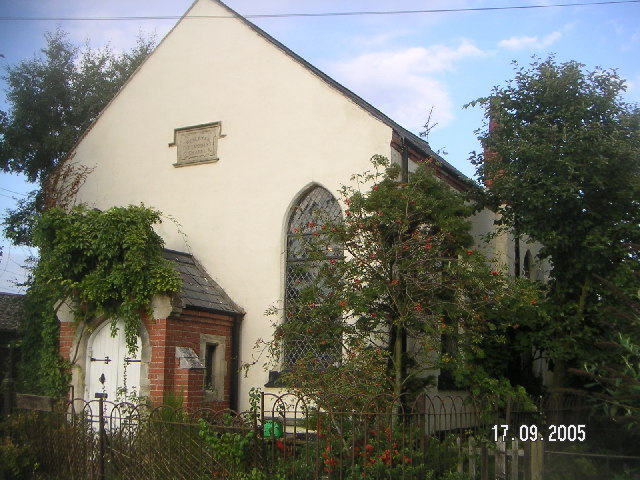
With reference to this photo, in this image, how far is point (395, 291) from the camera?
10.1 meters

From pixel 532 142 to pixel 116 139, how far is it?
8.69 m

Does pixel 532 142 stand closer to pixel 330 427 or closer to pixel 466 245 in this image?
pixel 466 245

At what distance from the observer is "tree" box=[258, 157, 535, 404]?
32.5ft

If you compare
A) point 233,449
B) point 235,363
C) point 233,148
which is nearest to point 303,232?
point 233,148

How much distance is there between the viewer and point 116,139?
15852 millimetres

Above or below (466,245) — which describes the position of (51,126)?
above

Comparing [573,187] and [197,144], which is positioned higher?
[197,144]

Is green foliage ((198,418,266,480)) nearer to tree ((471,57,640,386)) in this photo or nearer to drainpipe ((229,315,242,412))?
drainpipe ((229,315,242,412))

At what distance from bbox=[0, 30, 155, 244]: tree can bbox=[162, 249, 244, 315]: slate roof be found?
503cm

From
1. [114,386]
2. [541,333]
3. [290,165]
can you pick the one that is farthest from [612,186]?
[114,386]

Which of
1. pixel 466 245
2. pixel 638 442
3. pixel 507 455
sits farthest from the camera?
pixel 638 442

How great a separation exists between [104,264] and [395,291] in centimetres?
483

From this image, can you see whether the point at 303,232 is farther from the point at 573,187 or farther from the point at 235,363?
the point at 573,187

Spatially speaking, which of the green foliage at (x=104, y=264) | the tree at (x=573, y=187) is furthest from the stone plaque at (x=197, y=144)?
the tree at (x=573, y=187)
